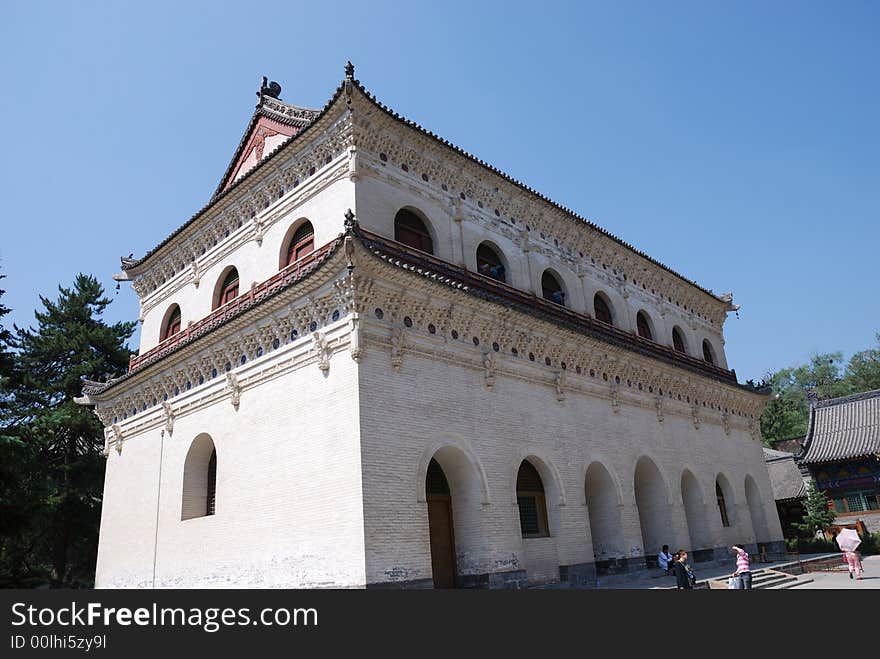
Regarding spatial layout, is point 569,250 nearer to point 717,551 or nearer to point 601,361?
point 601,361

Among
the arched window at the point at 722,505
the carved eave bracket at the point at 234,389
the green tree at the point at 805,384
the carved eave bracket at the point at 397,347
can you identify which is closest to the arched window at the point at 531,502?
the carved eave bracket at the point at 397,347

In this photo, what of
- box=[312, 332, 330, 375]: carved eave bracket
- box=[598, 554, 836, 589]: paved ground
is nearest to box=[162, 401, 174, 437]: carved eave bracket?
box=[312, 332, 330, 375]: carved eave bracket

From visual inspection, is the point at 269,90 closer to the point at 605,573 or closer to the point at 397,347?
the point at 397,347

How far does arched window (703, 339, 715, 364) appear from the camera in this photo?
96.8 ft

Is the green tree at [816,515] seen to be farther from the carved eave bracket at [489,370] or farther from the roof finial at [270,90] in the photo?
the roof finial at [270,90]

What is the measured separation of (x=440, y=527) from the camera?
591 inches

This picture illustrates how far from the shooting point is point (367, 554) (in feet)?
39.7

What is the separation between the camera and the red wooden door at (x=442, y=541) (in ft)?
47.5

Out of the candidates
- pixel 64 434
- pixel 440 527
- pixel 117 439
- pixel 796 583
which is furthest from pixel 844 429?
pixel 64 434

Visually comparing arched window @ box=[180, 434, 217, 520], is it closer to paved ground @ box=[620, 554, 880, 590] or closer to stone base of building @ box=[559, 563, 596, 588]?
stone base of building @ box=[559, 563, 596, 588]

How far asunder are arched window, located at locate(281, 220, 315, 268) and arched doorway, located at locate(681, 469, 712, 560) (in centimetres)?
1485

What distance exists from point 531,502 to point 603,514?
3.08 metres

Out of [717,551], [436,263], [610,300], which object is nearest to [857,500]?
[717,551]

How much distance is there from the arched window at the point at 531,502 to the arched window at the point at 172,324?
12.2 metres
